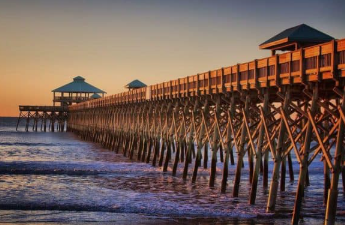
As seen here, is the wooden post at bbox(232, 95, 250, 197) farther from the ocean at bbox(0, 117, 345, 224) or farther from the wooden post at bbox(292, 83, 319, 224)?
the wooden post at bbox(292, 83, 319, 224)

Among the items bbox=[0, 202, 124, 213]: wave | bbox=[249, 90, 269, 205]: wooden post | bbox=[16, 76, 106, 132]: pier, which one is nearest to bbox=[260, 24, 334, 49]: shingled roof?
bbox=[249, 90, 269, 205]: wooden post

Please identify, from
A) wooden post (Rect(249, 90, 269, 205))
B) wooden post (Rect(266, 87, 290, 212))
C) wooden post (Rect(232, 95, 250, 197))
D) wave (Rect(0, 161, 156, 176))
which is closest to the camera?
wooden post (Rect(266, 87, 290, 212))

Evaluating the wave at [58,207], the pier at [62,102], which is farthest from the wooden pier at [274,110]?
the pier at [62,102]

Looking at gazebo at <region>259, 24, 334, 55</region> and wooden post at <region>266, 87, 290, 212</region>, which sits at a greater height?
gazebo at <region>259, 24, 334, 55</region>

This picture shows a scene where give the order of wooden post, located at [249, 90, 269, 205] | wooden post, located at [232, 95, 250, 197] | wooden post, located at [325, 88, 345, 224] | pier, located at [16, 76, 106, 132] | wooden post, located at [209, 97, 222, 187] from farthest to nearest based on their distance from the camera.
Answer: pier, located at [16, 76, 106, 132] → wooden post, located at [209, 97, 222, 187] → wooden post, located at [232, 95, 250, 197] → wooden post, located at [249, 90, 269, 205] → wooden post, located at [325, 88, 345, 224]

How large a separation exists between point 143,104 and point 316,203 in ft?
69.5

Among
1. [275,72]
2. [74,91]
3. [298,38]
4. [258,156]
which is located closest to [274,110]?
[258,156]

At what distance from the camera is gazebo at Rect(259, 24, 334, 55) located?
2234 cm

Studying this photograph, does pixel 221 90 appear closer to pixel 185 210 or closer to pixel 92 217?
pixel 185 210

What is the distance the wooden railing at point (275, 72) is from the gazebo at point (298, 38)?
2.56 meters

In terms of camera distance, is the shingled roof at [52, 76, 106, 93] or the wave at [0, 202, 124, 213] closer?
the wave at [0, 202, 124, 213]

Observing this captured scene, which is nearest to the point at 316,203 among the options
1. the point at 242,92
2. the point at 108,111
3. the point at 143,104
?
the point at 242,92

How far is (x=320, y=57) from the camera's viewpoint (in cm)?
1518

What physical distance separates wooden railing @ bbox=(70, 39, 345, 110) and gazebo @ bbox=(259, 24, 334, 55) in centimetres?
256
